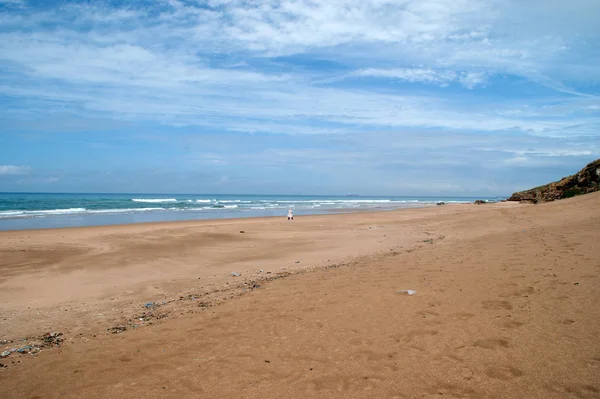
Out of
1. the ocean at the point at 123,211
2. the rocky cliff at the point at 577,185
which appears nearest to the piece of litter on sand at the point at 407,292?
the rocky cliff at the point at 577,185

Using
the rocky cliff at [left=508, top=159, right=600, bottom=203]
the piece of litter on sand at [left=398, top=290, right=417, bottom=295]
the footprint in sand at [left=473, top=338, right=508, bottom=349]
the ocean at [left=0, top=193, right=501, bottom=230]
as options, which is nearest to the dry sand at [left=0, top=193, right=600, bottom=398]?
the footprint in sand at [left=473, top=338, right=508, bottom=349]

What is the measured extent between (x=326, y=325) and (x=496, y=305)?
8.52 ft

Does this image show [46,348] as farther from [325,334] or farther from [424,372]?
[424,372]

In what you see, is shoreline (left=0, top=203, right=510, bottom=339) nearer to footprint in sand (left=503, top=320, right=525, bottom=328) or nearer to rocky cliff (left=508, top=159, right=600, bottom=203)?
footprint in sand (left=503, top=320, right=525, bottom=328)

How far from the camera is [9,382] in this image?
4254 millimetres

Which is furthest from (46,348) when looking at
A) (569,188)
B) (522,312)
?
(569,188)

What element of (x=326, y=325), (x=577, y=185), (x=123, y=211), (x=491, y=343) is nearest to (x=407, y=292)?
(x=326, y=325)

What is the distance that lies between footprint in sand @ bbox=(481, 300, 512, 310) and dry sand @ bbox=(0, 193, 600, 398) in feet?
0.09

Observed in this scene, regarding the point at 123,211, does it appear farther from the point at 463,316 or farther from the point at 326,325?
the point at 463,316

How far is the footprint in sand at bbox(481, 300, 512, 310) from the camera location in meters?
5.64

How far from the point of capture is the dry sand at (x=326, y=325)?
3955mm

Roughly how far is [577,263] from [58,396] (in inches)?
340

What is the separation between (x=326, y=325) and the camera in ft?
18.2

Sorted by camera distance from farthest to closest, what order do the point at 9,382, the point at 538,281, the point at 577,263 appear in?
the point at 577,263
the point at 538,281
the point at 9,382
